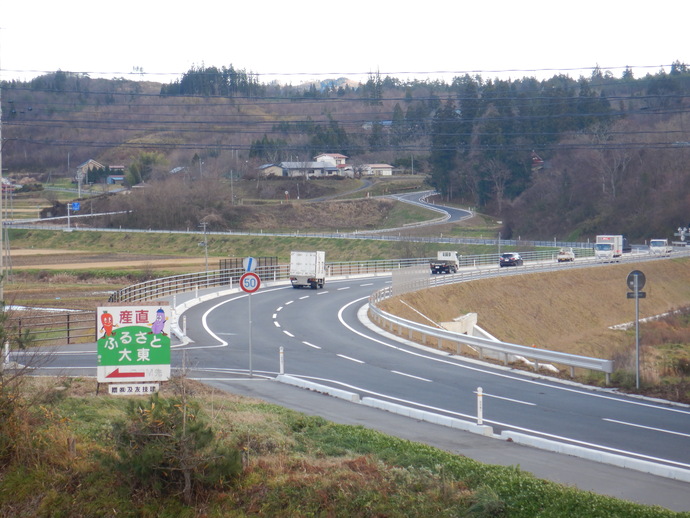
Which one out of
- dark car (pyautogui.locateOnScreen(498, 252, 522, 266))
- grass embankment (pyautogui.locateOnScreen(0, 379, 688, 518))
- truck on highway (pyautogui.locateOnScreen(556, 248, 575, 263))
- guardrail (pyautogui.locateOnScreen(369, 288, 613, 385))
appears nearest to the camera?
grass embankment (pyautogui.locateOnScreen(0, 379, 688, 518))

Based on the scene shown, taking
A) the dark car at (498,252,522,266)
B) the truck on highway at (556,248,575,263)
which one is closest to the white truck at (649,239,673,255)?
the truck on highway at (556,248,575,263)

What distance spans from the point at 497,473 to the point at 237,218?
93.7 metres

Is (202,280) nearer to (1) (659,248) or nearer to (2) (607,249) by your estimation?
(2) (607,249)

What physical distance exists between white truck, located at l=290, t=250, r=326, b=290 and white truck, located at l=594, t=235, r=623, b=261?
29209 mm

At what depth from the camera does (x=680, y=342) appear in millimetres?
35750

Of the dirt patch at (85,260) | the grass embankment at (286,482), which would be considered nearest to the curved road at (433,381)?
the grass embankment at (286,482)

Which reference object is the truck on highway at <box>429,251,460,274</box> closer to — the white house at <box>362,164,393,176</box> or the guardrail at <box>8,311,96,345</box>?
the guardrail at <box>8,311,96,345</box>

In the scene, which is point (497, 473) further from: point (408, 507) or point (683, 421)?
point (683, 421)

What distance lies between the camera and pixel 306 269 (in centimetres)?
4775

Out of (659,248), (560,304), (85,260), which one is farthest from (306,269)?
(659,248)

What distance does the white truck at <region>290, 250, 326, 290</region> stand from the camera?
156ft

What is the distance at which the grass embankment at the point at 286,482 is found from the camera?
873cm

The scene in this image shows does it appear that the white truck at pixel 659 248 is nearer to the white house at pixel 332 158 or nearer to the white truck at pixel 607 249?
the white truck at pixel 607 249

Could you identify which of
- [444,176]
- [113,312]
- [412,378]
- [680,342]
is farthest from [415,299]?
[444,176]
